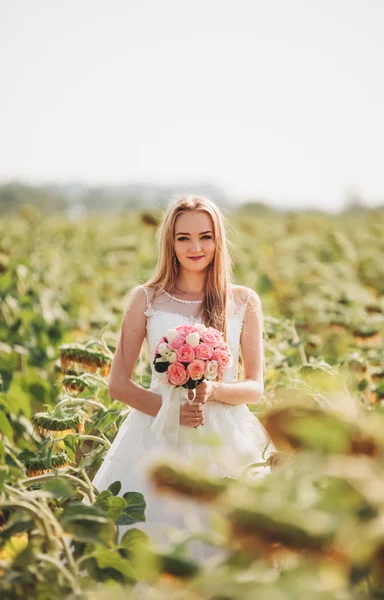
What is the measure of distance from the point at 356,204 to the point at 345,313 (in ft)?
60.3

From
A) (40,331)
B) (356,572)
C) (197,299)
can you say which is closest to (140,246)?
(40,331)

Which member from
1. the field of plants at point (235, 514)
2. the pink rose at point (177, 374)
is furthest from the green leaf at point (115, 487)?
the pink rose at point (177, 374)

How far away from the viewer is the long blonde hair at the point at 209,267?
8.64ft

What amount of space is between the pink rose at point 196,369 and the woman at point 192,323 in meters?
0.12

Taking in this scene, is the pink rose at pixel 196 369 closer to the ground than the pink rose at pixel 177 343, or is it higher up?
closer to the ground

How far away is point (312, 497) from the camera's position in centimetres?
95

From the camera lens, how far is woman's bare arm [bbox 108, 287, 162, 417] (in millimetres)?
2467

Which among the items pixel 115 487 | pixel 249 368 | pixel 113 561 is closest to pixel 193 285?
pixel 249 368

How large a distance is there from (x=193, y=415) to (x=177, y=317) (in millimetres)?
399

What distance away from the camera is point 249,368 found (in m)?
2.60

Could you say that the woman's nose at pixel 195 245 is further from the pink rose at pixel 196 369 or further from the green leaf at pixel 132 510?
the green leaf at pixel 132 510

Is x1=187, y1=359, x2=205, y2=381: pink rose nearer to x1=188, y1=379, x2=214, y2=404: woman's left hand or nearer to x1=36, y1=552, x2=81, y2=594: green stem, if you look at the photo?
x1=188, y1=379, x2=214, y2=404: woman's left hand

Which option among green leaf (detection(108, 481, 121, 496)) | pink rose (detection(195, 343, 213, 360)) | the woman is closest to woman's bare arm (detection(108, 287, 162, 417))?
the woman

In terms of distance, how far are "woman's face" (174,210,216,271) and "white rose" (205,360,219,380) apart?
1.69ft
